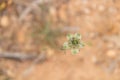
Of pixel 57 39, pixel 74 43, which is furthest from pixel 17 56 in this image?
pixel 74 43

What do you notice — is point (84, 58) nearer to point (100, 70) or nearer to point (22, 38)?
point (100, 70)

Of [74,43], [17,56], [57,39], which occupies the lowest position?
[74,43]

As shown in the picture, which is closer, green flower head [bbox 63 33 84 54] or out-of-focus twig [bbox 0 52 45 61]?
green flower head [bbox 63 33 84 54]

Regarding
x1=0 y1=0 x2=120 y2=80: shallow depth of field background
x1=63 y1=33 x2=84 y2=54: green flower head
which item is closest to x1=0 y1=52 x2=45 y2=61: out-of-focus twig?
x1=0 y1=0 x2=120 y2=80: shallow depth of field background

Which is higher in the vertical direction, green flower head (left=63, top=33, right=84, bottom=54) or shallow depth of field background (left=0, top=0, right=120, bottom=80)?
shallow depth of field background (left=0, top=0, right=120, bottom=80)

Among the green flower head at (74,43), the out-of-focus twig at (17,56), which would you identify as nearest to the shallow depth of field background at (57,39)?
the out-of-focus twig at (17,56)

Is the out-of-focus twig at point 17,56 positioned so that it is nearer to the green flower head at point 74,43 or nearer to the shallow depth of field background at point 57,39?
the shallow depth of field background at point 57,39

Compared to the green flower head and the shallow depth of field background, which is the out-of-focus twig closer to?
the shallow depth of field background

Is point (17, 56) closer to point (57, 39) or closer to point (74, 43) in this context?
point (57, 39)

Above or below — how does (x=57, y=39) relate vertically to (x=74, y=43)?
above

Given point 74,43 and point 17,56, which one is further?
point 17,56
